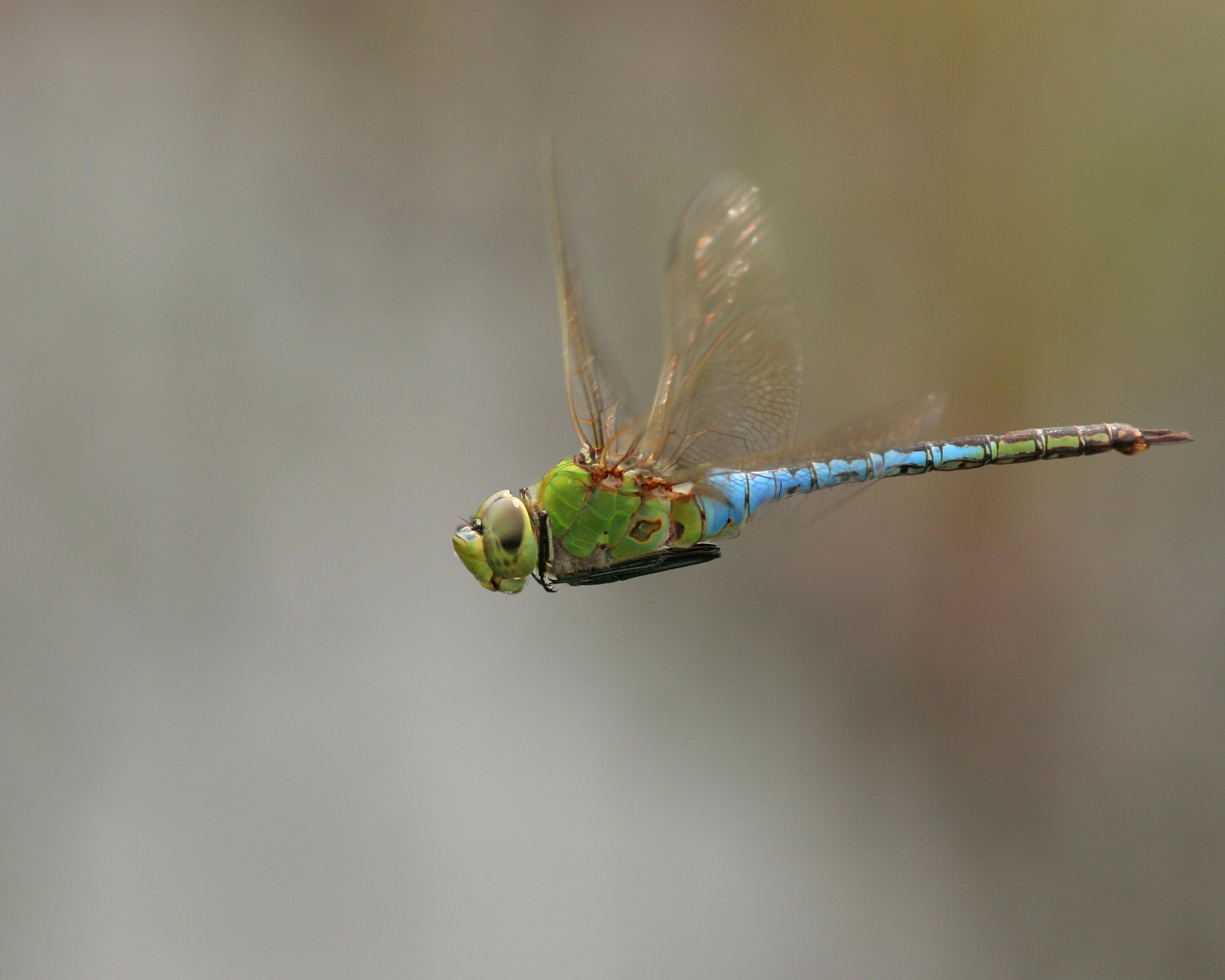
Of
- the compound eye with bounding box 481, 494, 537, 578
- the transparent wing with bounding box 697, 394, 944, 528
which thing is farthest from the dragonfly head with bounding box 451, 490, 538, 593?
the transparent wing with bounding box 697, 394, 944, 528

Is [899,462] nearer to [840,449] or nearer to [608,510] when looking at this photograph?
[840,449]

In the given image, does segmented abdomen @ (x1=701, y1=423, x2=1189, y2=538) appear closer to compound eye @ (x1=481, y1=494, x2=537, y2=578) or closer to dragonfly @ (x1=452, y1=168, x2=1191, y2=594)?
dragonfly @ (x1=452, y1=168, x2=1191, y2=594)

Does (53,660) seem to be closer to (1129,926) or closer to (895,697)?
Result: (895,697)

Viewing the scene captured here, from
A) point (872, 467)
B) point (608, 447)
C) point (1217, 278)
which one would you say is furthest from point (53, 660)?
point (1217, 278)

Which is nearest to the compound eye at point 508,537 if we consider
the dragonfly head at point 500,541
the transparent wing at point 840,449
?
the dragonfly head at point 500,541

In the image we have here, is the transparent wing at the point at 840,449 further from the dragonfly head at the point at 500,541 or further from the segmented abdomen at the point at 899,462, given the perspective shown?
the dragonfly head at the point at 500,541
